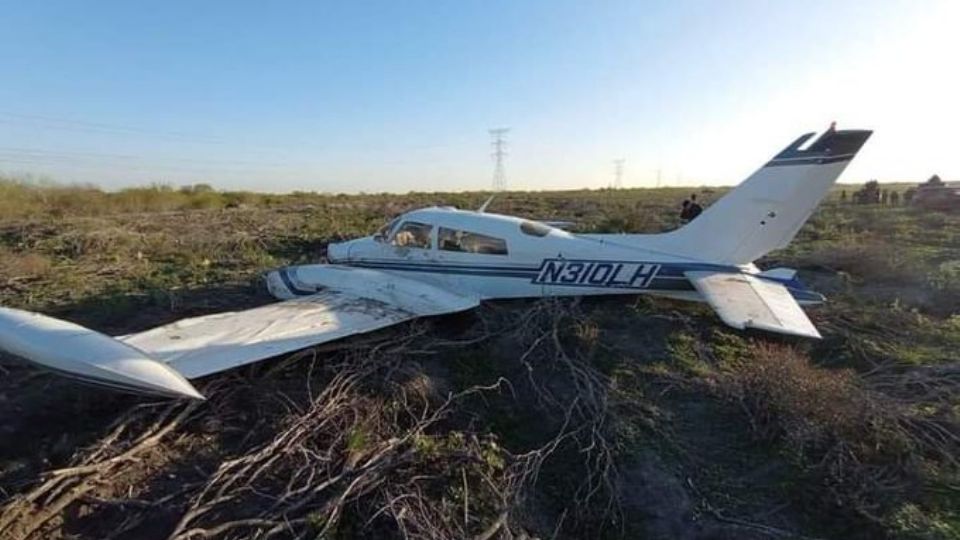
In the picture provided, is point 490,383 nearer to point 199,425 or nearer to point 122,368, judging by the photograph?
point 199,425

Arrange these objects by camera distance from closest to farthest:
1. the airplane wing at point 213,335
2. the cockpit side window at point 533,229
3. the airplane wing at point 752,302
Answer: the airplane wing at point 213,335 → the airplane wing at point 752,302 → the cockpit side window at point 533,229

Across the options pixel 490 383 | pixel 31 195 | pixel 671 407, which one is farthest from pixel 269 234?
pixel 31 195

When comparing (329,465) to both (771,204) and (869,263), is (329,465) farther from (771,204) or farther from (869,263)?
(869,263)

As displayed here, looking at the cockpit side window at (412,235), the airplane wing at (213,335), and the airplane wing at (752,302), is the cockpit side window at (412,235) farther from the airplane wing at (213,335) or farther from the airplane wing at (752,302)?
the airplane wing at (752,302)

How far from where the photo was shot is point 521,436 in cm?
522

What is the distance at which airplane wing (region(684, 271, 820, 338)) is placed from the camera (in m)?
Result: 5.86

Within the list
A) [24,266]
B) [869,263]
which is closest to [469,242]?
[24,266]

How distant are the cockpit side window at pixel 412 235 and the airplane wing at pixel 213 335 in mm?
636

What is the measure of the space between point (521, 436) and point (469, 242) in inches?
146

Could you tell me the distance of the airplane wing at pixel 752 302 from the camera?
5.86m

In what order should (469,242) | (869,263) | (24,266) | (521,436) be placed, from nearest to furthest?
(521,436)
(469,242)
(24,266)
(869,263)

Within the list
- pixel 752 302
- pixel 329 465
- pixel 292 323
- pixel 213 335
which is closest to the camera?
pixel 329 465

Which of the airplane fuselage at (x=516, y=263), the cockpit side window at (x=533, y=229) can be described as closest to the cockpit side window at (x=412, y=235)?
the airplane fuselage at (x=516, y=263)

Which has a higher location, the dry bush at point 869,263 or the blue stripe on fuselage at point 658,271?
the blue stripe on fuselage at point 658,271
